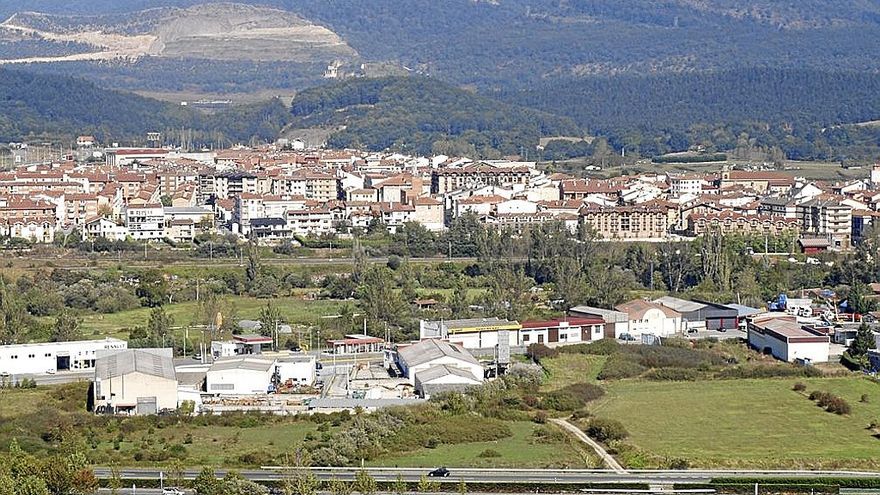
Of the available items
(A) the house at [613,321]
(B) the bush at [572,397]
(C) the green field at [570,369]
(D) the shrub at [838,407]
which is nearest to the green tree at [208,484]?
(B) the bush at [572,397]

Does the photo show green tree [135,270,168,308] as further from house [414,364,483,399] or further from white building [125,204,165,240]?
house [414,364,483,399]

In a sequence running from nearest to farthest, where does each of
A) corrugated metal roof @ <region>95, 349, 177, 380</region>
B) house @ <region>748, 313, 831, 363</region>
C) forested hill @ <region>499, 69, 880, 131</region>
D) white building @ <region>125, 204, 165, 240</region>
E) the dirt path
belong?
the dirt path
corrugated metal roof @ <region>95, 349, 177, 380</region>
house @ <region>748, 313, 831, 363</region>
white building @ <region>125, 204, 165, 240</region>
forested hill @ <region>499, 69, 880, 131</region>

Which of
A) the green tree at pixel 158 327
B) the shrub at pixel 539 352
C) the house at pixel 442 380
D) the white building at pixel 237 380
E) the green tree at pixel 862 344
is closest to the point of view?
the house at pixel 442 380

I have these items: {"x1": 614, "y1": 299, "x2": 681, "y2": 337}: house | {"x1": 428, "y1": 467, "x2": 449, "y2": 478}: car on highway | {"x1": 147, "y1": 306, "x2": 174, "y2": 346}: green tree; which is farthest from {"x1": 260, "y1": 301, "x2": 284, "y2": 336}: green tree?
{"x1": 428, "y1": 467, "x2": 449, "y2": 478}: car on highway

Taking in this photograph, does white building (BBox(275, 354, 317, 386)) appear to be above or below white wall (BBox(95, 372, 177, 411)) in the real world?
below

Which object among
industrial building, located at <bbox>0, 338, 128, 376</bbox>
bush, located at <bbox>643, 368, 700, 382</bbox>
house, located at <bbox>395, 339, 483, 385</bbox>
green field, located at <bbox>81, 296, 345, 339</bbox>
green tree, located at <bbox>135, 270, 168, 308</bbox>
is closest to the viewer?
house, located at <bbox>395, 339, 483, 385</bbox>

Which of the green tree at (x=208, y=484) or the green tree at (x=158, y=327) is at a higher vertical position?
the green tree at (x=208, y=484)

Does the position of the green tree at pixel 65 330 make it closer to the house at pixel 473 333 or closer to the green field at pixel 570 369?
the house at pixel 473 333
